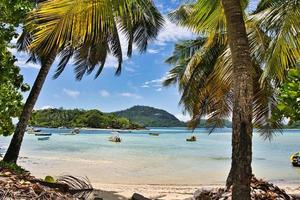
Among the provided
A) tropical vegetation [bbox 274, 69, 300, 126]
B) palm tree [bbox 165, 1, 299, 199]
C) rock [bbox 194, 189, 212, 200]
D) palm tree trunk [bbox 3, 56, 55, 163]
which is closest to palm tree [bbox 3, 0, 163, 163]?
palm tree trunk [bbox 3, 56, 55, 163]

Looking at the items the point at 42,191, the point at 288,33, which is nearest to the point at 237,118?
the point at 42,191

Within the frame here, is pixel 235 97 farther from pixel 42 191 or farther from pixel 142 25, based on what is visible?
pixel 142 25

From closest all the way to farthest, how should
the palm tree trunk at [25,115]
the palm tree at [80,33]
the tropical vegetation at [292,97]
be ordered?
the tropical vegetation at [292,97] → the palm tree at [80,33] → the palm tree trunk at [25,115]

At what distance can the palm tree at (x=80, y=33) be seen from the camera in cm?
526

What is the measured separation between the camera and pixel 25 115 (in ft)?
32.8

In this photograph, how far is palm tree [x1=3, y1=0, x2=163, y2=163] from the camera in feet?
17.3

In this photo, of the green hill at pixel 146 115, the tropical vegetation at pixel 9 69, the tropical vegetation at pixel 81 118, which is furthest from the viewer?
the green hill at pixel 146 115

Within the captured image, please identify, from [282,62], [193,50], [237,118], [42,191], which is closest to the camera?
[42,191]

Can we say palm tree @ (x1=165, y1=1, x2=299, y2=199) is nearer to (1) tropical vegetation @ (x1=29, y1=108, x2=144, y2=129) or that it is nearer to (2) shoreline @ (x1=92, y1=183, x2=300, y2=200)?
(2) shoreline @ (x1=92, y1=183, x2=300, y2=200)

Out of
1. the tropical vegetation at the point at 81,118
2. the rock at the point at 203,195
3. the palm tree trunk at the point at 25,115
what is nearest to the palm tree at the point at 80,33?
the palm tree trunk at the point at 25,115

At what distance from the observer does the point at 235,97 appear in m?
4.85

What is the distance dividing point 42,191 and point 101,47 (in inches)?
351

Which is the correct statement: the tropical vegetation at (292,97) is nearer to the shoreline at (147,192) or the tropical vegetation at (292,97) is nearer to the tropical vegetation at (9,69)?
the tropical vegetation at (9,69)

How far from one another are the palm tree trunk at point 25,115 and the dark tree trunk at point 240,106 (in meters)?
6.70
